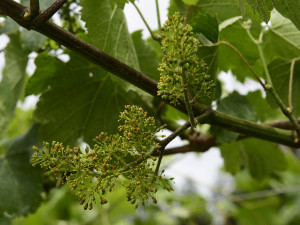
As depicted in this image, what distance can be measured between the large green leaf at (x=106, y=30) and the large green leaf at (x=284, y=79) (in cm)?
48

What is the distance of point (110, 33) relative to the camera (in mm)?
1135

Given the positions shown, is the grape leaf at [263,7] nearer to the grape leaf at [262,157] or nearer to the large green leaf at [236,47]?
the large green leaf at [236,47]

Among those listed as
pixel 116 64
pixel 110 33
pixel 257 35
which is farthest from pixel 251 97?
pixel 116 64

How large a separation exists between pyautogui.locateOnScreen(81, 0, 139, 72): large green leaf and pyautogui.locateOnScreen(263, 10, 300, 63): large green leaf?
52 centimetres

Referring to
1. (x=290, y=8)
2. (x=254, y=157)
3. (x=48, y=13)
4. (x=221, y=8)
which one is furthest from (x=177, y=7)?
(x=254, y=157)

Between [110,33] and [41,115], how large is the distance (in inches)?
15.9

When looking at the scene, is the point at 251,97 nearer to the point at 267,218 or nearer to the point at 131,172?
the point at 131,172

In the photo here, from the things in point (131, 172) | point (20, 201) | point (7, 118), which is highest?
point (7, 118)

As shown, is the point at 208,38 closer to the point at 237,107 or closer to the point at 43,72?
the point at 237,107

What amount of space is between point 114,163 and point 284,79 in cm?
80

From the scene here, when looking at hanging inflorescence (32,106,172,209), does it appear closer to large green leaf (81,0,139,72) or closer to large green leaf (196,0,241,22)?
large green leaf (81,0,139,72)

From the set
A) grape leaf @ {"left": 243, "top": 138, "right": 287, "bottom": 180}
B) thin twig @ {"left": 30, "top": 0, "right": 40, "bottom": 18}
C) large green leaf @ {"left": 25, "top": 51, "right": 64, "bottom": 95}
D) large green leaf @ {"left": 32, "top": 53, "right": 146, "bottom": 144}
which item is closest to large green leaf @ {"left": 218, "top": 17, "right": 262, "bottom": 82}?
large green leaf @ {"left": 32, "top": 53, "right": 146, "bottom": 144}

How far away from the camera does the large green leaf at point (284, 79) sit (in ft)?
4.43

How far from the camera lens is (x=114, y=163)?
796 millimetres
